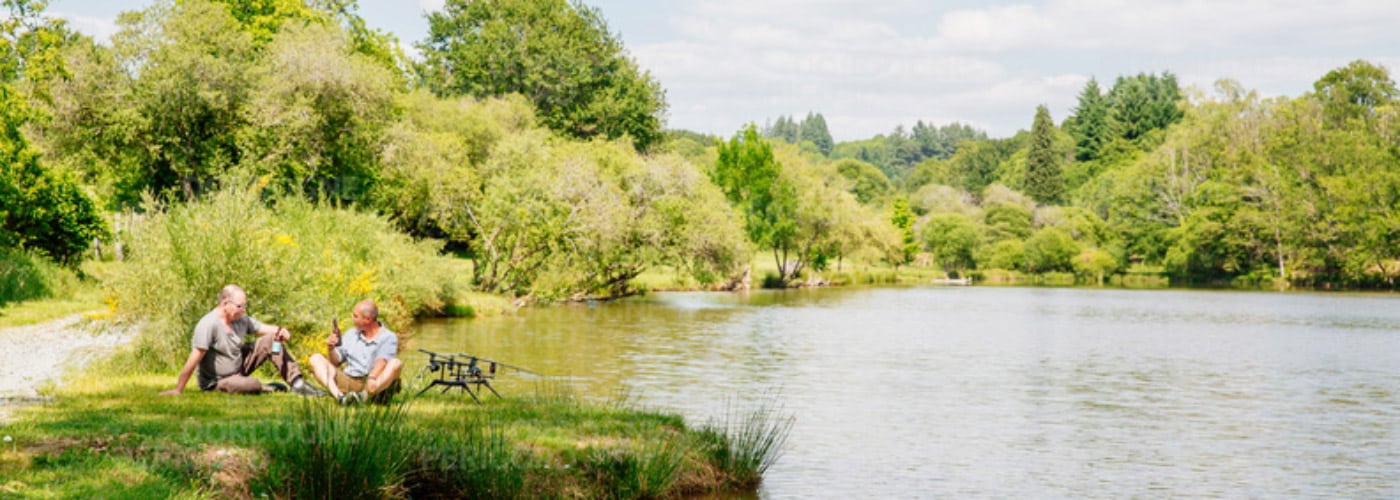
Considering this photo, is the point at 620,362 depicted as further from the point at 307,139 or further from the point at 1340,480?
the point at 307,139

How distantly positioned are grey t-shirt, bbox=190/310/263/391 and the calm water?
5.43 meters

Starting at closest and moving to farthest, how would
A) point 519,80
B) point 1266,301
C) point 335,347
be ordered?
point 335,347 → point 1266,301 → point 519,80

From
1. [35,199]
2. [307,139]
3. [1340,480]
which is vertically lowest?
[1340,480]

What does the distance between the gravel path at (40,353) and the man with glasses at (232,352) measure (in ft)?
5.11

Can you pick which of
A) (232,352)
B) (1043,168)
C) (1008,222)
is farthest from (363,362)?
(1043,168)

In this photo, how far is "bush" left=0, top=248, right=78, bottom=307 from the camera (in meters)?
25.0

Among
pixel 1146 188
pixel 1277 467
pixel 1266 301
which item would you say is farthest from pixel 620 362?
pixel 1146 188

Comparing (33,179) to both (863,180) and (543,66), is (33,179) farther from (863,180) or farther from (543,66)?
(863,180)

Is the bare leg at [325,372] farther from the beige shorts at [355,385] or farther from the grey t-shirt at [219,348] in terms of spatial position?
the grey t-shirt at [219,348]

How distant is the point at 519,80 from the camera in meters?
66.7

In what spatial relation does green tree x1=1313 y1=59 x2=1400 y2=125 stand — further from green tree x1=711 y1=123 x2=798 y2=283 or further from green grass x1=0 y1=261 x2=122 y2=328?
green grass x1=0 y1=261 x2=122 y2=328

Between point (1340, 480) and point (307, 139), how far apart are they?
30603 mm

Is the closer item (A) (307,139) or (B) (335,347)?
(B) (335,347)

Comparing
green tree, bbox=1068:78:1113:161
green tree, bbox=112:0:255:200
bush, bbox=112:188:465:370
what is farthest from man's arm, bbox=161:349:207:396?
green tree, bbox=1068:78:1113:161
